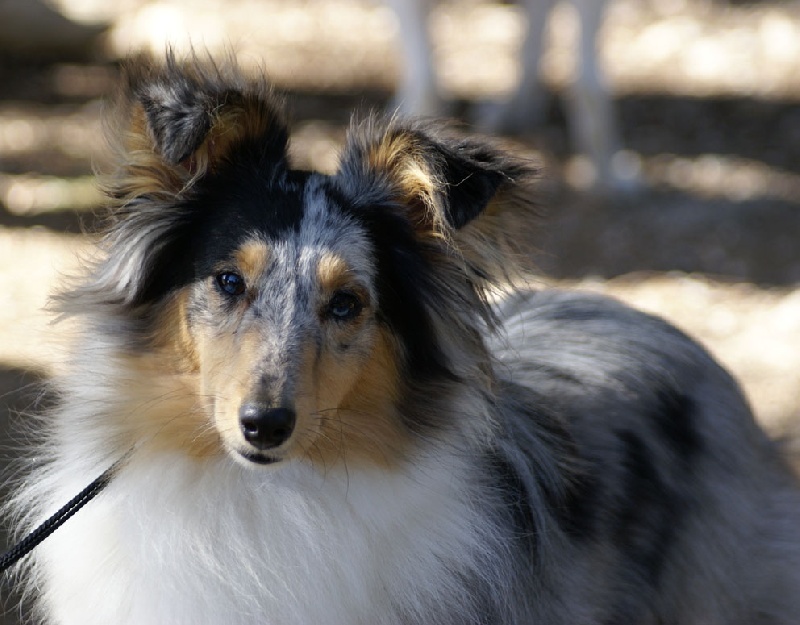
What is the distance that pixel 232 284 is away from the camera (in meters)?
2.74

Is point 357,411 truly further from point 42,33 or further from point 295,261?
point 42,33

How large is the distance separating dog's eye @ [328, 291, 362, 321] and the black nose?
1.06ft

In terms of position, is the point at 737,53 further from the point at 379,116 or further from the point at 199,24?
the point at 379,116

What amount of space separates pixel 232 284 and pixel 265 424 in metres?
0.42

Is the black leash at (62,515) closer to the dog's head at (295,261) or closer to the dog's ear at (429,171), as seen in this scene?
the dog's head at (295,261)

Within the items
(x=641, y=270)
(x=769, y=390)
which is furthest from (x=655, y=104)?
(x=769, y=390)

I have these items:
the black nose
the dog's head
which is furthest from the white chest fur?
the black nose

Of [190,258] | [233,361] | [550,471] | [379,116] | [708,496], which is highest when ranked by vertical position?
[379,116]

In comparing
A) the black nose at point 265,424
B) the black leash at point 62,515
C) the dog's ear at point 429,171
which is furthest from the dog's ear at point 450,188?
the black leash at point 62,515

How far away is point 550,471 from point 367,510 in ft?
1.99

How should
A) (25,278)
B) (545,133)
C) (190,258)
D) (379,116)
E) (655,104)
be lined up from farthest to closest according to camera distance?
(655,104), (545,133), (25,278), (379,116), (190,258)

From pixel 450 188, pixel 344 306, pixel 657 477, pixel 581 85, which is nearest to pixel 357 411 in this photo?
pixel 344 306

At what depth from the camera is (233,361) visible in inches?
104

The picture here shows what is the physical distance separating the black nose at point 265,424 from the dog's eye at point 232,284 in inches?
13.6
